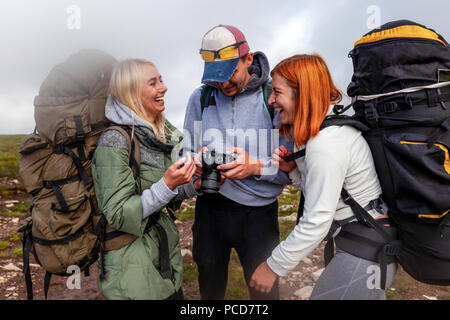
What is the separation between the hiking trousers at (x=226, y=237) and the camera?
359 centimetres

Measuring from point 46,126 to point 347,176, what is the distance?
9.30 feet

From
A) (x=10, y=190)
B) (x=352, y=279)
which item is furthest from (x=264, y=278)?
(x=10, y=190)

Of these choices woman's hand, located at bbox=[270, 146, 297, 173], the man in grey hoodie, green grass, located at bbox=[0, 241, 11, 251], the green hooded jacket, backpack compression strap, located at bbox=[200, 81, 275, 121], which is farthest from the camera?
green grass, located at bbox=[0, 241, 11, 251]

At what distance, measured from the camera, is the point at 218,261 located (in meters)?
3.84

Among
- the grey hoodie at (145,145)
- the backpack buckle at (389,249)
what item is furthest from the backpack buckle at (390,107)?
the grey hoodie at (145,145)

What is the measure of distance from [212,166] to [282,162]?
795 millimetres

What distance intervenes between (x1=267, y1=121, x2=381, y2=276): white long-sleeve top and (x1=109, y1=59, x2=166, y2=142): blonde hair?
5.51ft

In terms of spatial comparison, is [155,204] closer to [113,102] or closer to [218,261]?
[113,102]

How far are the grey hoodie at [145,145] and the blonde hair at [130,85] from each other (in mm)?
73

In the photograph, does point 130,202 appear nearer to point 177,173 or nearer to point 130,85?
point 177,173

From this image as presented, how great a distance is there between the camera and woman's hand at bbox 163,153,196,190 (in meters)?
2.77

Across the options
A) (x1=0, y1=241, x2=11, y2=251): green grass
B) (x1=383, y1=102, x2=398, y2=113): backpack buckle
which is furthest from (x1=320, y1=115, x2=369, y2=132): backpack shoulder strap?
(x1=0, y1=241, x2=11, y2=251): green grass

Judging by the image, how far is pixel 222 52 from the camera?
133 inches

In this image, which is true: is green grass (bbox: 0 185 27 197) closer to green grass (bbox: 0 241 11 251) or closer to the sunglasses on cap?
green grass (bbox: 0 241 11 251)
